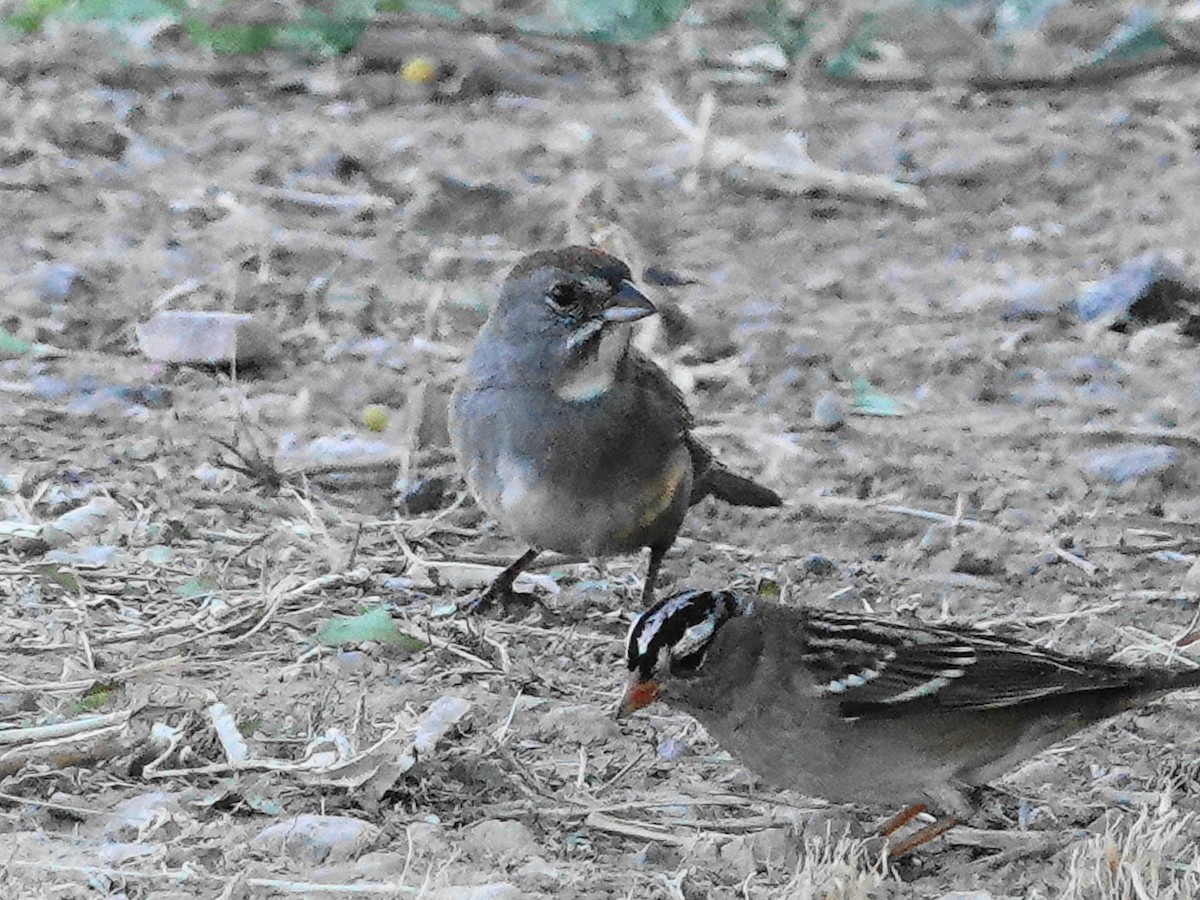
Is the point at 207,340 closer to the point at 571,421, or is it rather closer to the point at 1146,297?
the point at 571,421

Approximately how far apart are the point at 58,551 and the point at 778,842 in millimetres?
2288

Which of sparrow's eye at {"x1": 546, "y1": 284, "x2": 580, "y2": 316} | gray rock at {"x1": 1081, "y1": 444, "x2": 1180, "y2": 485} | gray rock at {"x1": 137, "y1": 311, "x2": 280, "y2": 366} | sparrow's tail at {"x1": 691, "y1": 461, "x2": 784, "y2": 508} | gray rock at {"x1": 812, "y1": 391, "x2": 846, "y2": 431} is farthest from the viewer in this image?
gray rock at {"x1": 137, "y1": 311, "x2": 280, "y2": 366}

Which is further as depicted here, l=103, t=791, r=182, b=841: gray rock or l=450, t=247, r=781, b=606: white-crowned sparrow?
l=450, t=247, r=781, b=606: white-crowned sparrow

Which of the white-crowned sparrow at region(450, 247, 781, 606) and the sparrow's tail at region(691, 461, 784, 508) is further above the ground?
the white-crowned sparrow at region(450, 247, 781, 606)

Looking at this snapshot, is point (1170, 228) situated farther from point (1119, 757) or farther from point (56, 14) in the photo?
point (56, 14)

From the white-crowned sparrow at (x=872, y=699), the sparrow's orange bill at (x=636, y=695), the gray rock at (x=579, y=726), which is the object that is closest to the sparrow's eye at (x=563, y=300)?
the gray rock at (x=579, y=726)

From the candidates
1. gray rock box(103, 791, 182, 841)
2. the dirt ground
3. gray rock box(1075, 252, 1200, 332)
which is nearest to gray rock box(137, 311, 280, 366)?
the dirt ground

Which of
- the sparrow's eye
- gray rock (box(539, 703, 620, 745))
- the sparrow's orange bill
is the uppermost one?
the sparrow's eye

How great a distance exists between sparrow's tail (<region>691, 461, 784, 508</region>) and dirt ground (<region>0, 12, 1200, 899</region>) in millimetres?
119

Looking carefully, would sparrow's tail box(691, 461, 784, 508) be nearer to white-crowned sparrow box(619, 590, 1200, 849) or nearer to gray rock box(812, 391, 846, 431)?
gray rock box(812, 391, 846, 431)

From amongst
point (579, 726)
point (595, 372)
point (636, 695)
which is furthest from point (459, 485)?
point (636, 695)

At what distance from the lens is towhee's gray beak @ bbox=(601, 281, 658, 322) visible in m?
5.01

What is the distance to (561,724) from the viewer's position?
14.5 ft

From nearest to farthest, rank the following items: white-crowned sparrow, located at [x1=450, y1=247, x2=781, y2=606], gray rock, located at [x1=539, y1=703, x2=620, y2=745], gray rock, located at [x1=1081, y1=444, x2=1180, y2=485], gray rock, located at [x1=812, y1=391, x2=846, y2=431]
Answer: gray rock, located at [x1=539, y1=703, x2=620, y2=745] < white-crowned sparrow, located at [x1=450, y1=247, x2=781, y2=606] < gray rock, located at [x1=1081, y1=444, x2=1180, y2=485] < gray rock, located at [x1=812, y1=391, x2=846, y2=431]
